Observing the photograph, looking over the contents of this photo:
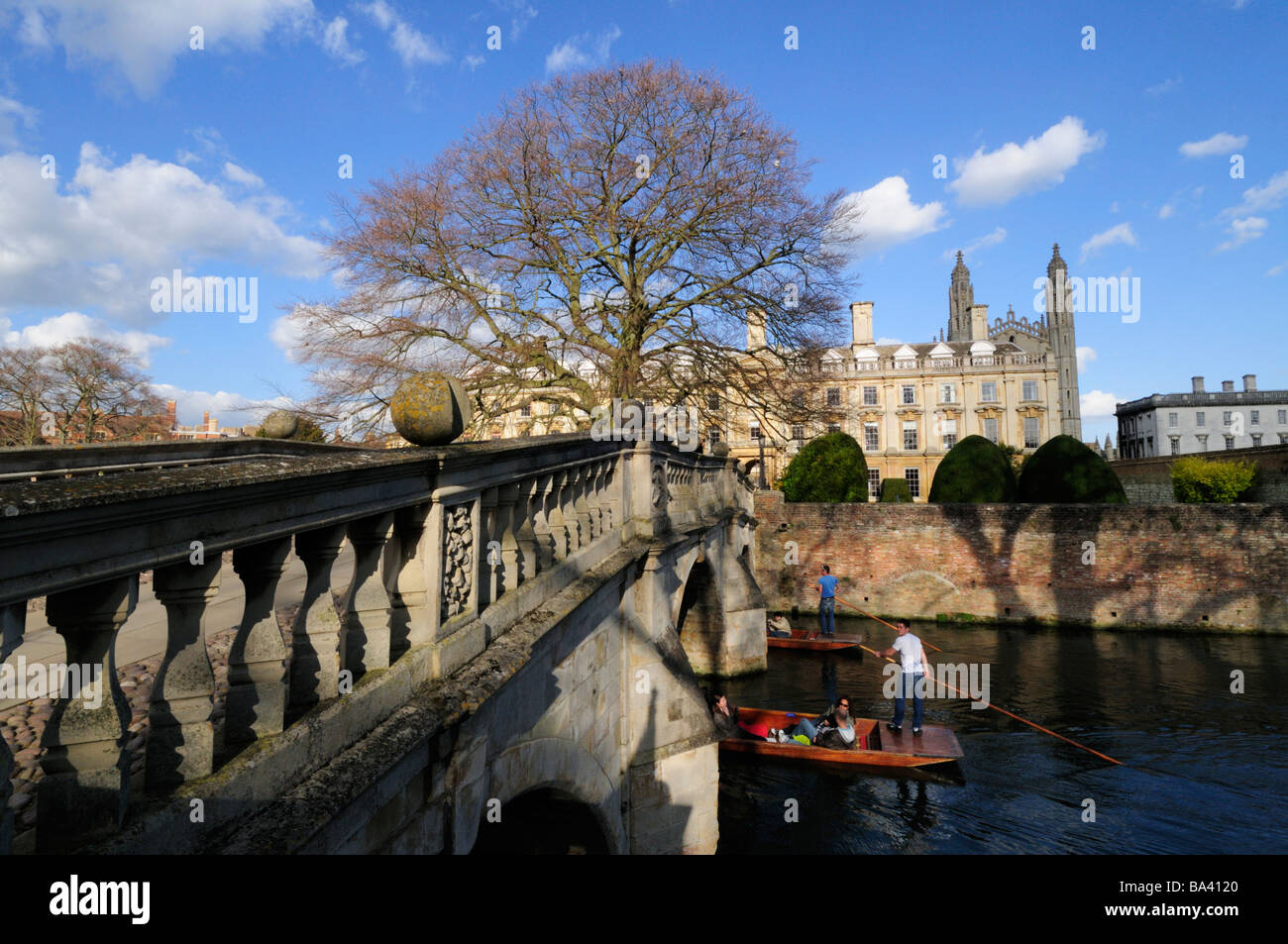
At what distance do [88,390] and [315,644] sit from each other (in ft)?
88.8

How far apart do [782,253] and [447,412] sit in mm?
13129

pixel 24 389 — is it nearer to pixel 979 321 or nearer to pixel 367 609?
pixel 367 609

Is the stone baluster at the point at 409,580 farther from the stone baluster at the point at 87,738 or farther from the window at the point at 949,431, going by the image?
the window at the point at 949,431

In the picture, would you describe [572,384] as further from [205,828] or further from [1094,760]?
[205,828]

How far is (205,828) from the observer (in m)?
1.88

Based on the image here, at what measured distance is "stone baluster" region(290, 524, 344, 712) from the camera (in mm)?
2434

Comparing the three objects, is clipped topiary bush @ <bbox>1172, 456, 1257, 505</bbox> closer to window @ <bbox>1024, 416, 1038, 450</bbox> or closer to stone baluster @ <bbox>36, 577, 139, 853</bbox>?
window @ <bbox>1024, 416, 1038, 450</bbox>

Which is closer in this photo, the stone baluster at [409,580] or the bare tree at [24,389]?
the stone baluster at [409,580]

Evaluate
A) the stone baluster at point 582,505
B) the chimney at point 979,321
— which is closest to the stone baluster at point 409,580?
the stone baluster at point 582,505

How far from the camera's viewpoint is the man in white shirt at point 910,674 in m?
11.7

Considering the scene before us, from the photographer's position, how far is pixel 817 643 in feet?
63.3

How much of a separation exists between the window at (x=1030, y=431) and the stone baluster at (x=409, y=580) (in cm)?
5206

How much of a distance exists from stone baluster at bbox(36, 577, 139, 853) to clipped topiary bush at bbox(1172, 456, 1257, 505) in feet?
105

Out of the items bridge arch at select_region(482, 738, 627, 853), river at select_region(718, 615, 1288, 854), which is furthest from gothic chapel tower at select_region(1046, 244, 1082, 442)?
bridge arch at select_region(482, 738, 627, 853)
